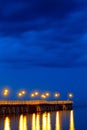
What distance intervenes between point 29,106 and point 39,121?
8.24 metres

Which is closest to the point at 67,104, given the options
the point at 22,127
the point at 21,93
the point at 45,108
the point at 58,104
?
the point at 58,104

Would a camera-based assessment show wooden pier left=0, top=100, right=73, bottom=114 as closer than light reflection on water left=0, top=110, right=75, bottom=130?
Yes

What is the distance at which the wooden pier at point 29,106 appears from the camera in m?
93.7

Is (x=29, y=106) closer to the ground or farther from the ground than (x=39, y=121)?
farther from the ground

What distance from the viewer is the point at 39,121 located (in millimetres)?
113688

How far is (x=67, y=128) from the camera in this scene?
431ft

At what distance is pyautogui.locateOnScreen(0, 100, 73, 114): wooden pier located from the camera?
9374 cm

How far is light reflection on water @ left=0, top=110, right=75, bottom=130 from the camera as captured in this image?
98625mm

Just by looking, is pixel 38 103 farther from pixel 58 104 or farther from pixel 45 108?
pixel 58 104

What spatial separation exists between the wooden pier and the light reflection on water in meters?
1.45

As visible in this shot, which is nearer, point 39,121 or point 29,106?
point 29,106

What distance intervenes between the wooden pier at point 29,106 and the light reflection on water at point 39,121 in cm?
145

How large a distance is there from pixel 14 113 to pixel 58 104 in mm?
31933

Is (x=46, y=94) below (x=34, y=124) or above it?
above
